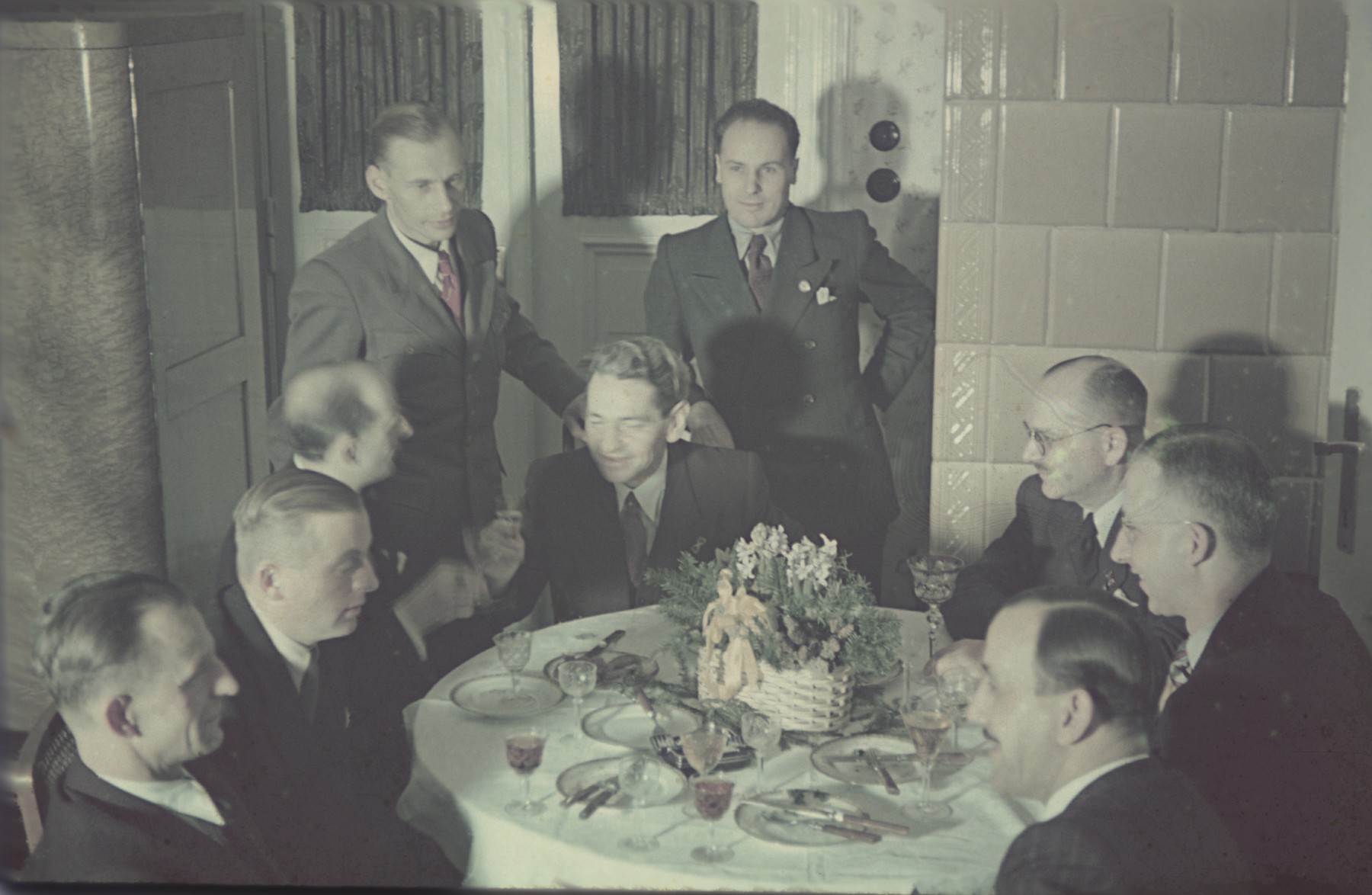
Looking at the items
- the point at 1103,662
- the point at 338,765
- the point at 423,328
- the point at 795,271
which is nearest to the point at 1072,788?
the point at 1103,662

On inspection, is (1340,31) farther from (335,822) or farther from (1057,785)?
(335,822)

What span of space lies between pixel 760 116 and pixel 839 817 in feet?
4.29

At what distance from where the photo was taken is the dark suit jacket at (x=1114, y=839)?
6.81 feet

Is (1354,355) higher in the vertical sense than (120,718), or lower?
higher

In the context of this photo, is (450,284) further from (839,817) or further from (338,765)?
(839,817)

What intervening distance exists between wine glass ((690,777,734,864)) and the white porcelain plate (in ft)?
0.72

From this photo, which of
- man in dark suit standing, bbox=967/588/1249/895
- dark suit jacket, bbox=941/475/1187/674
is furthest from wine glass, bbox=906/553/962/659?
man in dark suit standing, bbox=967/588/1249/895

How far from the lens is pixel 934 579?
8.57ft

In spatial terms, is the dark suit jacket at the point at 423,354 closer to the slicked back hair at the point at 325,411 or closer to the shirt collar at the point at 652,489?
the slicked back hair at the point at 325,411

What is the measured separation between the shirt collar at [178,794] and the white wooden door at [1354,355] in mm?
A: 2156

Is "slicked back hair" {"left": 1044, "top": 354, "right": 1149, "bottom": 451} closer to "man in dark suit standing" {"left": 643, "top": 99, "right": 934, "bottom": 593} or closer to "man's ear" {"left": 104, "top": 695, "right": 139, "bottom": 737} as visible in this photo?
"man in dark suit standing" {"left": 643, "top": 99, "right": 934, "bottom": 593}

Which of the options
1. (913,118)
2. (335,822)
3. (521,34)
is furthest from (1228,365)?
(335,822)

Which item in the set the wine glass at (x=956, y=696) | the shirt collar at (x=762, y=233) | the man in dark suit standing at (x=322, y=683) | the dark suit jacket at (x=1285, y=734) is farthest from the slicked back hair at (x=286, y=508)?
the dark suit jacket at (x=1285, y=734)

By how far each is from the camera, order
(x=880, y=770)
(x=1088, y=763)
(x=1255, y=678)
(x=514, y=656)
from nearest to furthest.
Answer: (x=880, y=770)
(x=1088, y=763)
(x=514, y=656)
(x=1255, y=678)
